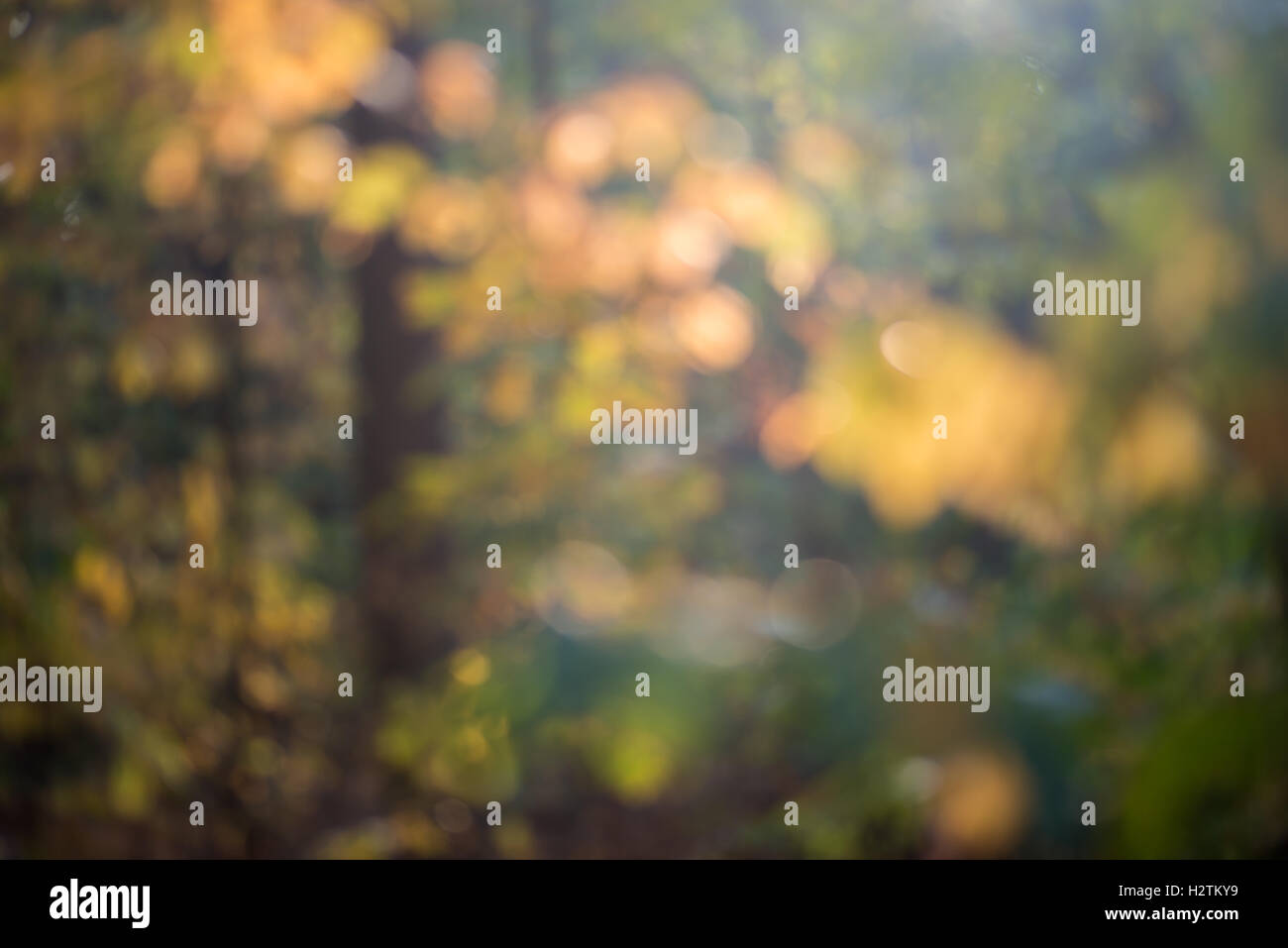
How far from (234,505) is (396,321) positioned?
58 cm

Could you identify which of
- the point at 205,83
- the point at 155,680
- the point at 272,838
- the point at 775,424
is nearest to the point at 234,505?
the point at 155,680

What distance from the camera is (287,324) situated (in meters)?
2.71

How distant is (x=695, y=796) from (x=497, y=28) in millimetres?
1670

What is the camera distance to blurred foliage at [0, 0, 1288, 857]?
1.40m

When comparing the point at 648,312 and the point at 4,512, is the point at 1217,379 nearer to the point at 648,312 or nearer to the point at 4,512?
the point at 648,312

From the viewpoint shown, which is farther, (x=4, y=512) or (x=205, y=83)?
(x=4, y=512)

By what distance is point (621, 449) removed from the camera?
6.66ft

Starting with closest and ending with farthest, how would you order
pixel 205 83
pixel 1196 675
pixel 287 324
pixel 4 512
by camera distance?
pixel 1196 675 → pixel 205 83 → pixel 4 512 → pixel 287 324

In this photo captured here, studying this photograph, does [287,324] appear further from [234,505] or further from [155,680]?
[155,680]

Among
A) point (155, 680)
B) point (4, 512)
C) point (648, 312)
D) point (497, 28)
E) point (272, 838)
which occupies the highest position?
point (497, 28)

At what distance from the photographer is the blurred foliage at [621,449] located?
4.58ft

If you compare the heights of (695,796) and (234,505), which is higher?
(234,505)
